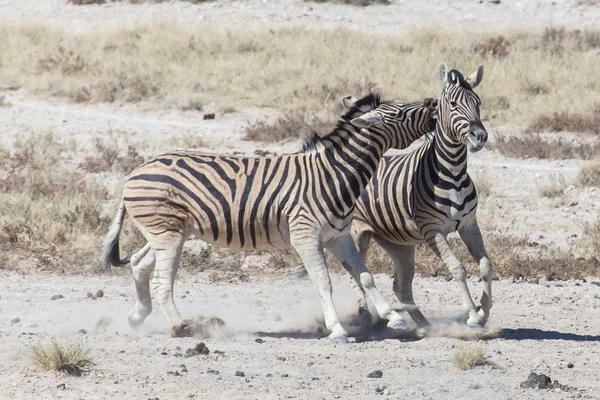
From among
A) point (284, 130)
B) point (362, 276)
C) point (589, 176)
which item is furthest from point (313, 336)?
point (284, 130)

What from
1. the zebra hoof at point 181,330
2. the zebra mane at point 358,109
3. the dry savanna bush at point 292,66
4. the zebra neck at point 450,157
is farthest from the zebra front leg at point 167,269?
the dry savanna bush at point 292,66

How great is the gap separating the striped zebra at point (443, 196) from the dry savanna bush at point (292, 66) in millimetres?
9121

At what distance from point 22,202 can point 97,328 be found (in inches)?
163

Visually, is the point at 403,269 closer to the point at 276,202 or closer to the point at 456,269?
the point at 456,269

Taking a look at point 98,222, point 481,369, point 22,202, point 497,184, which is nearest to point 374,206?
point 481,369

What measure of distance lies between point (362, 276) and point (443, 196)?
2.83ft

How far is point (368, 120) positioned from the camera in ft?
26.4

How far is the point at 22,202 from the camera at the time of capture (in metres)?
12.0

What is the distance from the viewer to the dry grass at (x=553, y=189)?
13445 millimetres

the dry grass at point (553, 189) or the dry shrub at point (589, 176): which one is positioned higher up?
the dry shrub at point (589, 176)

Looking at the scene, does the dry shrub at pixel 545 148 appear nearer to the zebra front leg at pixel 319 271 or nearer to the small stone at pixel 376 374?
the zebra front leg at pixel 319 271

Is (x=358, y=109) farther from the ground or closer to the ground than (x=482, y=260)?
farther from the ground

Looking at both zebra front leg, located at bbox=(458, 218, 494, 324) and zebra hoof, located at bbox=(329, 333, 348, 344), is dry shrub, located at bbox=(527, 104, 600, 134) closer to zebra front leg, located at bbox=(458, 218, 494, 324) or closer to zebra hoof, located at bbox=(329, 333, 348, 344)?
zebra front leg, located at bbox=(458, 218, 494, 324)

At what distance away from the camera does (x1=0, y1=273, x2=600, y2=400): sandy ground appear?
20.7ft
